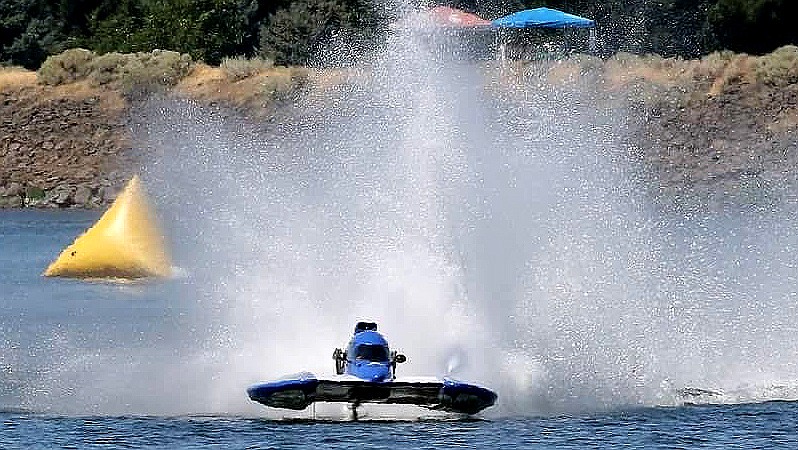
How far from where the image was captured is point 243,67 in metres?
66.8

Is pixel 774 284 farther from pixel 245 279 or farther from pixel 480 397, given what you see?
pixel 480 397

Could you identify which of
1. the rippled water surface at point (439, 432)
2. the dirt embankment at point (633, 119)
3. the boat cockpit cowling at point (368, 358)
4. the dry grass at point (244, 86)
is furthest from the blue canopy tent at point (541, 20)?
the boat cockpit cowling at point (368, 358)

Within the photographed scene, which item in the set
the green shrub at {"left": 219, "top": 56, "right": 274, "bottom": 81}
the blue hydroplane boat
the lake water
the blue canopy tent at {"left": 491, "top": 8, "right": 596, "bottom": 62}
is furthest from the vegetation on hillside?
the blue hydroplane boat

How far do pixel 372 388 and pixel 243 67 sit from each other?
155 feet

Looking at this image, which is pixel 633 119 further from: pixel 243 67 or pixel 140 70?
pixel 140 70

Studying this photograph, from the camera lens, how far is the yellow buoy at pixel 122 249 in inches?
1537

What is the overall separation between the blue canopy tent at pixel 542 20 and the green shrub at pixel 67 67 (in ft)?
46.9

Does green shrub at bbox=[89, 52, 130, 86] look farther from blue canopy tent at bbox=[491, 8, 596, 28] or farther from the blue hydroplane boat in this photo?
the blue hydroplane boat

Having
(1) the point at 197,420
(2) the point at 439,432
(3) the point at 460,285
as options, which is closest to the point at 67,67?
(3) the point at 460,285

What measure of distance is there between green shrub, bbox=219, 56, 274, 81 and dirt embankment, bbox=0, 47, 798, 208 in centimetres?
7

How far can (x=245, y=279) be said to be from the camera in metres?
28.8

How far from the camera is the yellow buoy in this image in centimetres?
3903

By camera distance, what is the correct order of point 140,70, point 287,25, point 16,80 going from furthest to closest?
point 16,80, point 140,70, point 287,25

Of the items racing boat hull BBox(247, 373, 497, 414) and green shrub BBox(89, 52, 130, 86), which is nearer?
racing boat hull BBox(247, 373, 497, 414)
